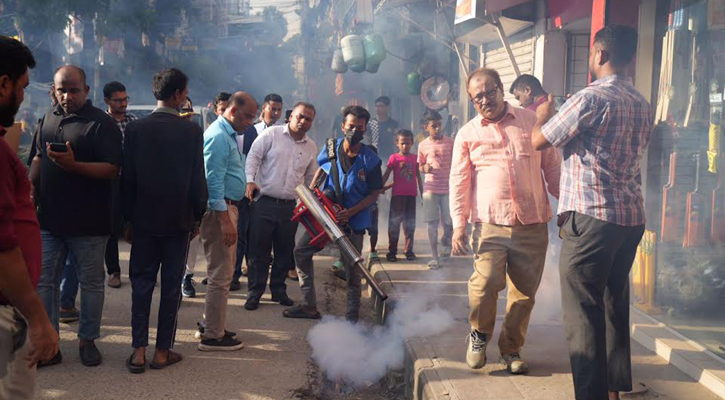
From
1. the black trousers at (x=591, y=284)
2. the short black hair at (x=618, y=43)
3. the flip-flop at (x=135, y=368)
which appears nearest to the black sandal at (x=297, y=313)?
the flip-flop at (x=135, y=368)

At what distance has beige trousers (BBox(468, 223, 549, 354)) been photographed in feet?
13.4

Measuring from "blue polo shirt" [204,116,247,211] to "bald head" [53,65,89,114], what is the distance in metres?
0.95

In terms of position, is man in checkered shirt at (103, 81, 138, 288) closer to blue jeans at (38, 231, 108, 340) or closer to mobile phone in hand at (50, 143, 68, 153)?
blue jeans at (38, 231, 108, 340)

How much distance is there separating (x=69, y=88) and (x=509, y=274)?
3047 millimetres

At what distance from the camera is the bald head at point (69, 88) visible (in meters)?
4.21

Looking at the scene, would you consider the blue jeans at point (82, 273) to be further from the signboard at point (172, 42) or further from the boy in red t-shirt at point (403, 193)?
the signboard at point (172, 42)

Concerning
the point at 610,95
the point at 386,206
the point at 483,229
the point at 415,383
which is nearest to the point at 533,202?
the point at 483,229

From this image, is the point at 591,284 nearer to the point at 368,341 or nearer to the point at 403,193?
the point at 368,341

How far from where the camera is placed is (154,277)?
4457mm

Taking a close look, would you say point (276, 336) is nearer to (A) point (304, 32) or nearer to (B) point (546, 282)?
(B) point (546, 282)

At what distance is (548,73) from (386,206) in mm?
6179

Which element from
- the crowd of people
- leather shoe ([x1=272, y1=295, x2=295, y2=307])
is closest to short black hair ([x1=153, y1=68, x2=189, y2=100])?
the crowd of people

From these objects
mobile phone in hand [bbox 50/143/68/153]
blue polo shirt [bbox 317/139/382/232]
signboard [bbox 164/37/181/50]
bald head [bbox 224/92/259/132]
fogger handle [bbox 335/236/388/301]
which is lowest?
fogger handle [bbox 335/236/388/301]

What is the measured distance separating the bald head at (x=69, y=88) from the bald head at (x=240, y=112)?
1132 millimetres
